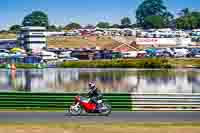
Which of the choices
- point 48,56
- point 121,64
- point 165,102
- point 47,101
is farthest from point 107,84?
point 48,56

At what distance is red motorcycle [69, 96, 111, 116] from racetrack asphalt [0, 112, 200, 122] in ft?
0.82

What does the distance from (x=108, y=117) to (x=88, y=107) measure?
3.29ft

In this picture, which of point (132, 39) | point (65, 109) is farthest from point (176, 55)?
point (65, 109)

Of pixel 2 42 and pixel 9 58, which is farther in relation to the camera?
pixel 2 42

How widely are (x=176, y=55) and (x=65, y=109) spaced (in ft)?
371

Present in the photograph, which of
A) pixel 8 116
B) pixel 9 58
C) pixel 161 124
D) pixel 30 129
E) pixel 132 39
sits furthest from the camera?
pixel 132 39

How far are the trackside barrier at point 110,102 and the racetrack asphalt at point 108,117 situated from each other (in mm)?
1307

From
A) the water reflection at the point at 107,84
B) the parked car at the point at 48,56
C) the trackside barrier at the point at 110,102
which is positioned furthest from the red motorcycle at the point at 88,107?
the parked car at the point at 48,56

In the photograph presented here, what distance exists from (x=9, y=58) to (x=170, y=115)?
111m

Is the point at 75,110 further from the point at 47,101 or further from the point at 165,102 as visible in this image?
the point at 165,102

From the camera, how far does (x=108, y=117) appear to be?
24.9m

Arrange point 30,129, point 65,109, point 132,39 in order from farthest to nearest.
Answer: point 132,39
point 65,109
point 30,129

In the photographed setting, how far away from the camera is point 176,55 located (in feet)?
458

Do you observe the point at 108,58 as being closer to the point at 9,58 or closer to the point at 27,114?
the point at 9,58
